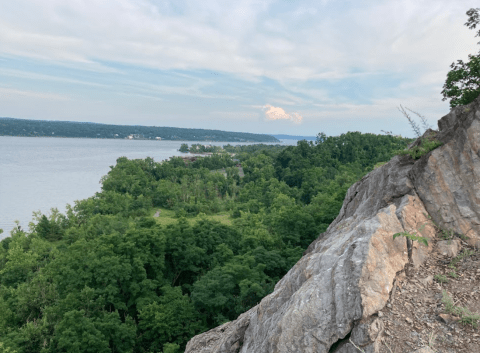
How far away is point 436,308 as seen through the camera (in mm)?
5375

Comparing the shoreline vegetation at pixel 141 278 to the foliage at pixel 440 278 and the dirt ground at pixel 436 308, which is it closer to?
the dirt ground at pixel 436 308

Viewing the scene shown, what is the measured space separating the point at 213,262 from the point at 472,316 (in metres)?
20.7

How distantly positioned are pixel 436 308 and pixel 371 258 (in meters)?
1.27

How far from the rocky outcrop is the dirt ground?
210mm

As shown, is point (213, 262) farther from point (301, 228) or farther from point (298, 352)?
point (298, 352)

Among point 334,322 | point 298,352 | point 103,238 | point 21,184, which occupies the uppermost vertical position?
point 334,322

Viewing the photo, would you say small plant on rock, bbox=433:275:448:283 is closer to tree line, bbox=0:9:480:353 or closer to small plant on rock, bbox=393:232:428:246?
small plant on rock, bbox=393:232:428:246

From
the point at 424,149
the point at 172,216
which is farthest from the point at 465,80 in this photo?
the point at 172,216

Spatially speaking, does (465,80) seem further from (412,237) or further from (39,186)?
(39,186)

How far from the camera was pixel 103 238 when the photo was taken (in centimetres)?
2389

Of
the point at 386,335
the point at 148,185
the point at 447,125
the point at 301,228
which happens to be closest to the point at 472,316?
the point at 386,335

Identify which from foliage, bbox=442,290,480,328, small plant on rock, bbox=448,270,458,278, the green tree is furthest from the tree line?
foliage, bbox=442,290,480,328

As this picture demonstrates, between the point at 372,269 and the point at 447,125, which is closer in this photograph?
the point at 372,269

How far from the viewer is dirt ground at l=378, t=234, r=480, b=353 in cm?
479
